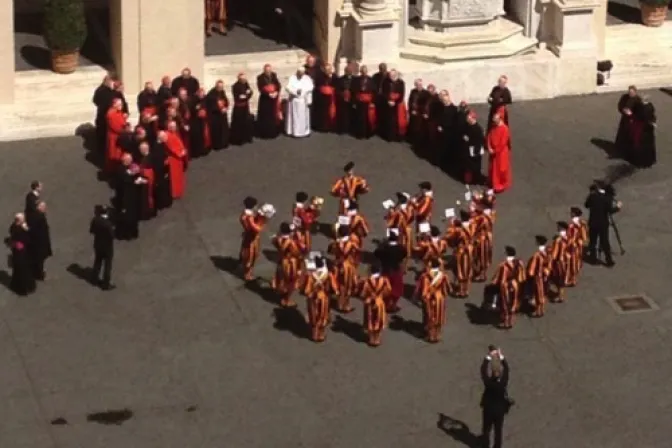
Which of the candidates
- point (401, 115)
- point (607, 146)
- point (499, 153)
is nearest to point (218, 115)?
point (401, 115)

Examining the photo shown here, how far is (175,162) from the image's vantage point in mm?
36750

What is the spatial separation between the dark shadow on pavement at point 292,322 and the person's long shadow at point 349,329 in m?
0.41

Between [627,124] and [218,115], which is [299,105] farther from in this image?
[627,124]

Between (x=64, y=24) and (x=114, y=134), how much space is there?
3549 millimetres

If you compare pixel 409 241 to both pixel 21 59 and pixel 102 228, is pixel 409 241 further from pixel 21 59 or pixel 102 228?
pixel 21 59

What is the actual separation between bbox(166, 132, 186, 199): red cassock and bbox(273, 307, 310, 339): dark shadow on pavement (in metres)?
3.84

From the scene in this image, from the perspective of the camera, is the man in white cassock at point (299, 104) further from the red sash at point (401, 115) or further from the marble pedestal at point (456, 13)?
the marble pedestal at point (456, 13)

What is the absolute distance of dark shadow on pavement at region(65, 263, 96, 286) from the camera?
113ft

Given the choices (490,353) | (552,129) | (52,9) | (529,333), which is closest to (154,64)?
(52,9)

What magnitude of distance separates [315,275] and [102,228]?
3.21 metres

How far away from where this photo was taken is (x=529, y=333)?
3347cm

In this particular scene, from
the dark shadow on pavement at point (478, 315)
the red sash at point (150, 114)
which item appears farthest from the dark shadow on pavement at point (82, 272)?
the dark shadow on pavement at point (478, 315)

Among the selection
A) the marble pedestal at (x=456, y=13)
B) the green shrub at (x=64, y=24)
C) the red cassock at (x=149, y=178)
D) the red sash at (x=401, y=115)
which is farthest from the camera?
the marble pedestal at (x=456, y=13)

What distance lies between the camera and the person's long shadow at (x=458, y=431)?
3075cm
